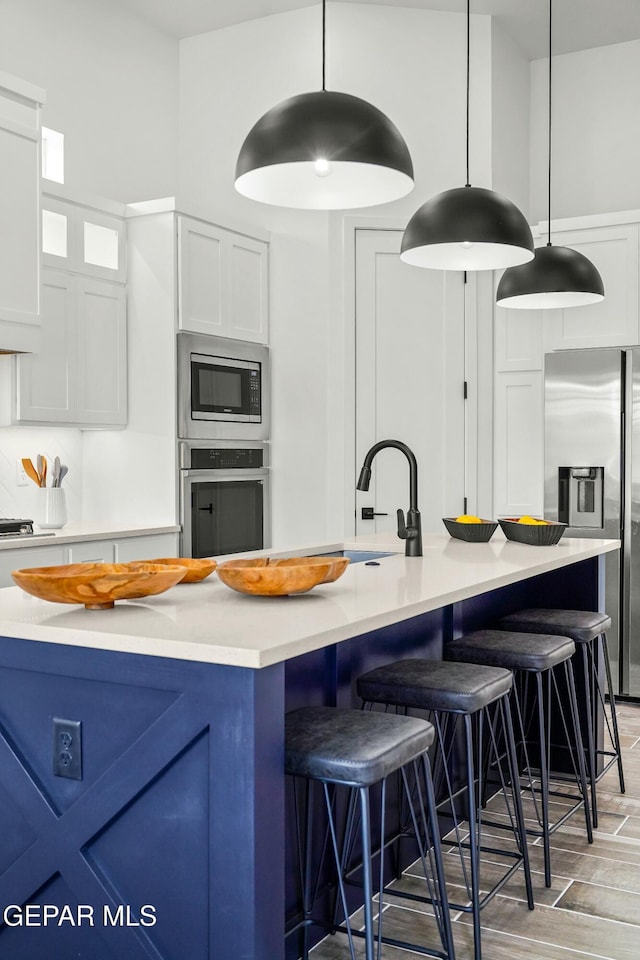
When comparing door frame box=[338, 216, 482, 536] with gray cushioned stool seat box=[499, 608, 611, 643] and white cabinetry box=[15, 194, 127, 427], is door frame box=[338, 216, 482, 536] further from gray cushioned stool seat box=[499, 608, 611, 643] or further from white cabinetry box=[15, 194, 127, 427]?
gray cushioned stool seat box=[499, 608, 611, 643]

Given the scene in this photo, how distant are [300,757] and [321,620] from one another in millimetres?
277

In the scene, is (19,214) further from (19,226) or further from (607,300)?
(607,300)

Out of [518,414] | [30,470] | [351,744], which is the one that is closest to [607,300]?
[518,414]

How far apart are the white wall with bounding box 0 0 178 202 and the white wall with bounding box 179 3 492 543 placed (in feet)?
1.88

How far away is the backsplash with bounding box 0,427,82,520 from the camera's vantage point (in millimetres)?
4441

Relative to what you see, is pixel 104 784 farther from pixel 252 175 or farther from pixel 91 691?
pixel 252 175

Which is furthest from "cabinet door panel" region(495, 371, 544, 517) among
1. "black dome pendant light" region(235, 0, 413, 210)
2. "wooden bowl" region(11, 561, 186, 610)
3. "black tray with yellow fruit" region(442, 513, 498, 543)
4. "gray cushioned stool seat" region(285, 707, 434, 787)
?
"wooden bowl" region(11, 561, 186, 610)

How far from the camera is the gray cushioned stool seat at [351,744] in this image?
1822 mm

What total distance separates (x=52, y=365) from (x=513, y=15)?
3076mm

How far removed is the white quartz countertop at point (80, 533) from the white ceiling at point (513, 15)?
9.22 ft

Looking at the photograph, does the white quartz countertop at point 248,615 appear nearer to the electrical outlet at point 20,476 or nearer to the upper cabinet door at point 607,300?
the electrical outlet at point 20,476

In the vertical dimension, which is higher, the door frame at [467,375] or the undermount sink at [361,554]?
the door frame at [467,375]

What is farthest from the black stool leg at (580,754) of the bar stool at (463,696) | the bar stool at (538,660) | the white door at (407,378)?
the white door at (407,378)

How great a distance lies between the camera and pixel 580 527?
16.1ft
